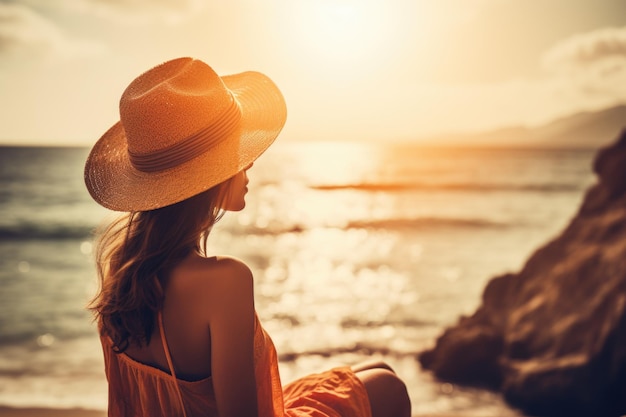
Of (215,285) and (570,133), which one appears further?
(570,133)

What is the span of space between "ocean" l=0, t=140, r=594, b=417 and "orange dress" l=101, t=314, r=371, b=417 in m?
0.30

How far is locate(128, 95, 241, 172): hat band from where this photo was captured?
5.74 ft

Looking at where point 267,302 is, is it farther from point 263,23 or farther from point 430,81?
point 430,81

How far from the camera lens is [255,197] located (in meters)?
33.7

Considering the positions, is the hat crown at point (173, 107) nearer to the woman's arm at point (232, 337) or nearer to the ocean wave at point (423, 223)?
the woman's arm at point (232, 337)

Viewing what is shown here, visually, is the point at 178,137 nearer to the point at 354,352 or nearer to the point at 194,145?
the point at 194,145

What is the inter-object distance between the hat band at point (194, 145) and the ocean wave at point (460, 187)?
111 feet

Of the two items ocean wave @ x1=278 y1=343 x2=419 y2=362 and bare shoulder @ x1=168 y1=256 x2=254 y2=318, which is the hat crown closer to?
bare shoulder @ x1=168 y1=256 x2=254 y2=318

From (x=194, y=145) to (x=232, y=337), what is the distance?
20.8 inches

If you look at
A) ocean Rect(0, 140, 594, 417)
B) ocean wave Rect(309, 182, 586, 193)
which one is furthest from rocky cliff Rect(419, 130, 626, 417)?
ocean wave Rect(309, 182, 586, 193)

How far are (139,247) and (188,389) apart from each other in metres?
0.40

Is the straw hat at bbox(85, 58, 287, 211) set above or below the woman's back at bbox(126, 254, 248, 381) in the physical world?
above

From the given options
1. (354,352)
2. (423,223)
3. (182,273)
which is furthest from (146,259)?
(423,223)

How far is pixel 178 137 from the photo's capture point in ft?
5.72
